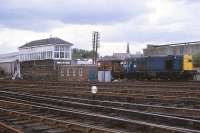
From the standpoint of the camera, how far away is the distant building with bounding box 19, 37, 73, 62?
297 feet

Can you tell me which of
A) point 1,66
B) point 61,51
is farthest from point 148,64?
point 61,51

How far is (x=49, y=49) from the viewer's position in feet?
299

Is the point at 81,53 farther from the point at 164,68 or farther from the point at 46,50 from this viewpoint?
the point at 164,68

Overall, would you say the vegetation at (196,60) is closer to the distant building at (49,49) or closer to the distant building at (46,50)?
the distant building at (46,50)

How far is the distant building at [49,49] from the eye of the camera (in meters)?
90.6

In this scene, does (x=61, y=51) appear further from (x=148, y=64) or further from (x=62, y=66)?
(x=148, y=64)

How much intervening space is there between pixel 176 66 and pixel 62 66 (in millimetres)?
18147

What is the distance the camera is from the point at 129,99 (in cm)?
1711

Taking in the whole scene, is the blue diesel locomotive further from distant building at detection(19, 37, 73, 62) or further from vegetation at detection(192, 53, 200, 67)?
distant building at detection(19, 37, 73, 62)

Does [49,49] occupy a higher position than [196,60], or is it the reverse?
[49,49]

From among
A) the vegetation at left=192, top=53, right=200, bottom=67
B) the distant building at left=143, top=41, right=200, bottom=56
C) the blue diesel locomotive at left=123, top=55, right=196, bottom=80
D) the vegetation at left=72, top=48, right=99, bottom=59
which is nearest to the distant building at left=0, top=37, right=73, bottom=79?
the distant building at left=143, top=41, right=200, bottom=56

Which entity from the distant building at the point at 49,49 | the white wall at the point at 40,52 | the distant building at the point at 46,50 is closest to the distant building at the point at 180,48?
the distant building at the point at 46,50

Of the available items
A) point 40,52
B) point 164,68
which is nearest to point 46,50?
point 40,52

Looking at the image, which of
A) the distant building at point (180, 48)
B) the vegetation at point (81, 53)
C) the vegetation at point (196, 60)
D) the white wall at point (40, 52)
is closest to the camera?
the vegetation at point (196, 60)
